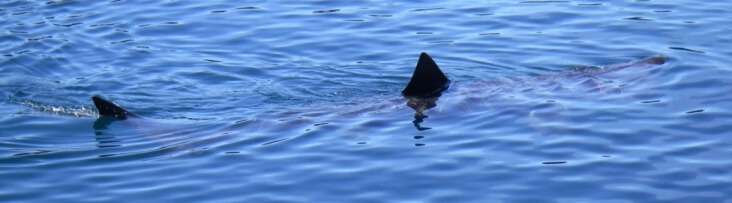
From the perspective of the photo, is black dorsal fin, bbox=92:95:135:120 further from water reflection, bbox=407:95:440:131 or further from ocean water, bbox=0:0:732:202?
water reflection, bbox=407:95:440:131

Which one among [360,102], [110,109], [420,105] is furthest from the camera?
[360,102]

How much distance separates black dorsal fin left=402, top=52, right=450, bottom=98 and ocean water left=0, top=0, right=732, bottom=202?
12cm

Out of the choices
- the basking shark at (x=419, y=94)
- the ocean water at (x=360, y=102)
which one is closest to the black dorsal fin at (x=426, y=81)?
the basking shark at (x=419, y=94)

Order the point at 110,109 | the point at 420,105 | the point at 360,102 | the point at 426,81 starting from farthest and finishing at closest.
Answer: the point at 360,102, the point at 426,81, the point at 420,105, the point at 110,109

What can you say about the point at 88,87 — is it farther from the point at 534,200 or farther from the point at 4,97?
the point at 534,200

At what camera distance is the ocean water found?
9.12m

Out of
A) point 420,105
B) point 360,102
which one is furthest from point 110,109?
point 420,105

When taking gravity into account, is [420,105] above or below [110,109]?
below

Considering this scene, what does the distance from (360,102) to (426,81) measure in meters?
0.62

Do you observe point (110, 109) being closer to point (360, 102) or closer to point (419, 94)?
point (360, 102)

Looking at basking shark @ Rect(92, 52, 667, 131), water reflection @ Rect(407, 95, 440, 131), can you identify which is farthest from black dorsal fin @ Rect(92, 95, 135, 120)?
water reflection @ Rect(407, 95, 440, 131)

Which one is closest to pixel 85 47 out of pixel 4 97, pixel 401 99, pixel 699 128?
pixel 4 97

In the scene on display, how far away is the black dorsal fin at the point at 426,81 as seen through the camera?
11172 millimetres

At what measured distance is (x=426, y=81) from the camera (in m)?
11.3
